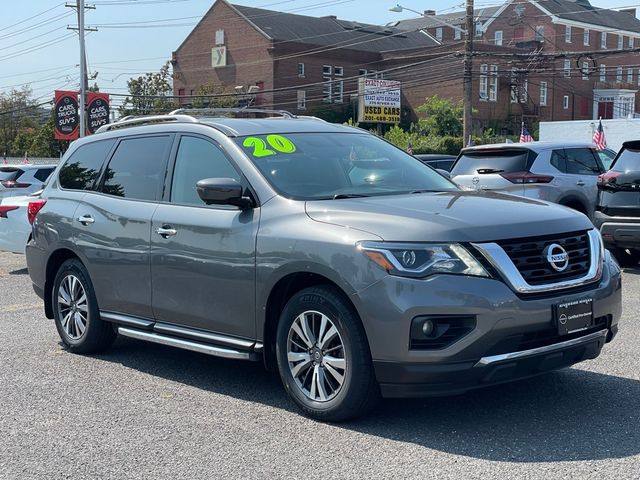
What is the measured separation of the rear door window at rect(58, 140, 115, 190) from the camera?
24.1 feet

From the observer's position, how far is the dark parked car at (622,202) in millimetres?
11312

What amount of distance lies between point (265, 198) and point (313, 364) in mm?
1145

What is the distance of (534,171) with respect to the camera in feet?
45.6

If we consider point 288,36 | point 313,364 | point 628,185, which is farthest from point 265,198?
point 288,36

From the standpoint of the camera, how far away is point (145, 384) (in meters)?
6.36

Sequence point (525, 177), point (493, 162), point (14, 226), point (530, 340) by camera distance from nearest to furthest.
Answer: point (530, 340)
point (14, 226)
point (525, 177)
point (493, 162)

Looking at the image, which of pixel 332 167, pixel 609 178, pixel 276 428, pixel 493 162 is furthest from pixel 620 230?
pixel 276 428

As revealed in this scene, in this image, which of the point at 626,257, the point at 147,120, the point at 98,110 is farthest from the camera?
the point at 98,110

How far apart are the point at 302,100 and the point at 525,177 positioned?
51500 mm

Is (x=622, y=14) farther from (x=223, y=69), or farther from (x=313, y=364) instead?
(x=313, y=364)

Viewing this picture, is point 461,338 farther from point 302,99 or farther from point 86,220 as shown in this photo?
point 302,99

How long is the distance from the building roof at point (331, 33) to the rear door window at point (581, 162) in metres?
50.0

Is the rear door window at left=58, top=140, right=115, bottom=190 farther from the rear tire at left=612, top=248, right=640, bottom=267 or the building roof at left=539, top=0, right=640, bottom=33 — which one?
the building roof at left=539, top=0, right=640, bottom=33

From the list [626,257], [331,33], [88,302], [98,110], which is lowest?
[626,257]
